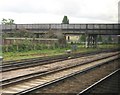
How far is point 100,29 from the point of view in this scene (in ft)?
229

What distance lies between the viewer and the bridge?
68.6m

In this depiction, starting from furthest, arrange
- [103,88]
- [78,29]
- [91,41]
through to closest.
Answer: [91,41], [78,29], [103,88]

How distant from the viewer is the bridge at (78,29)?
225 ft

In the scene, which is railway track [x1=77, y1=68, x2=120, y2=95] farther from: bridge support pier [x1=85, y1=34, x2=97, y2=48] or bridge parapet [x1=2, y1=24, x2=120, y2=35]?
bridge support pier [x1=85, y1=34, x2=97, y2=48]

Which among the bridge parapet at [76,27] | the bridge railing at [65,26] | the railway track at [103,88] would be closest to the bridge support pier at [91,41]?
the bridge parapet at [76,27]

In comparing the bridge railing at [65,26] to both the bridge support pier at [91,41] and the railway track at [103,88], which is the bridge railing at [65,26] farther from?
the railway track at [103,88]

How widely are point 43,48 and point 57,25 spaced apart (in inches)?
951

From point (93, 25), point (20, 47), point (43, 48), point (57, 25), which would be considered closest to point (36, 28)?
point (57, 25)

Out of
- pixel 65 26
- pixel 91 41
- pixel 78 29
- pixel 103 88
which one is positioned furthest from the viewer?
pixel 91 41

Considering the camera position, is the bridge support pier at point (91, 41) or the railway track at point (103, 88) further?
the bridge support pier at point (91, 41)

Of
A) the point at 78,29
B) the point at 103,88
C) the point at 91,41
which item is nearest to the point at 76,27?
the point at 78,29

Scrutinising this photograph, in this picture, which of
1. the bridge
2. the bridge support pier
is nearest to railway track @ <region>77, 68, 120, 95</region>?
the bridge

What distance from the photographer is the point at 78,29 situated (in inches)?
2847

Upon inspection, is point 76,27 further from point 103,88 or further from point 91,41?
point 103,88
